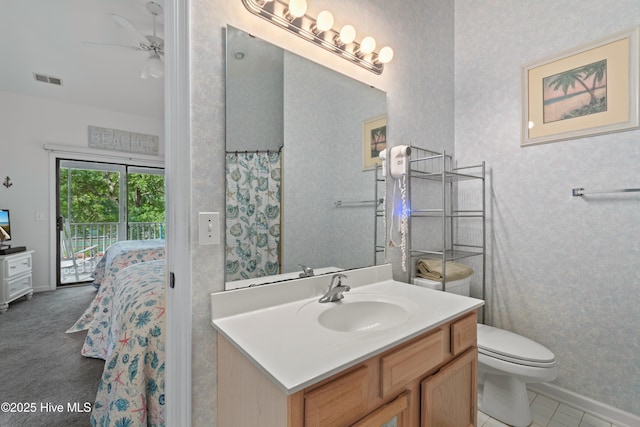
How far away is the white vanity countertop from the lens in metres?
0.69

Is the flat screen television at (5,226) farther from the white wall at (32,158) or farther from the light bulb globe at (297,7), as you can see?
the light bulb globe at (297,7)

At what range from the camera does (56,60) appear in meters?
2.94

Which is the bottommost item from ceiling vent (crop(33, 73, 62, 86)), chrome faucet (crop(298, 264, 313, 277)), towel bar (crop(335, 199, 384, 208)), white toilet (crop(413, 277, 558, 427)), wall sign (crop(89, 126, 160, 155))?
white toilet (crop(413, 277, 558, 427))

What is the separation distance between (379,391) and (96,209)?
5.32 meters

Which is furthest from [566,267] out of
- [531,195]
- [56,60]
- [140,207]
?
[140,207]

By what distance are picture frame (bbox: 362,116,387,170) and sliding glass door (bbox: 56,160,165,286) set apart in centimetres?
458

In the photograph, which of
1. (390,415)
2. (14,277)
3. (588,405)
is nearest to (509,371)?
(588,405)

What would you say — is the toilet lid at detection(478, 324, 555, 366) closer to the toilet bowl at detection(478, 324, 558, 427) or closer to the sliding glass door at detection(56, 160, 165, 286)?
the toilet bowl at detection(478, 324, 558, 427)

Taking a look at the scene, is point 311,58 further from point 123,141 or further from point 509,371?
point 123,141

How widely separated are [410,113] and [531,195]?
97cm

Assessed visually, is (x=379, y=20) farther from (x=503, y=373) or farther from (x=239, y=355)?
(x=503, y=373)

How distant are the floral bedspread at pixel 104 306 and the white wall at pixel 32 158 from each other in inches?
49.1

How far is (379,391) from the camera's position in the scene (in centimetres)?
83

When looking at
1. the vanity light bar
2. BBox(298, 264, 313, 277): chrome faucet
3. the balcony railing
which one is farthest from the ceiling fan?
the balcony railing
